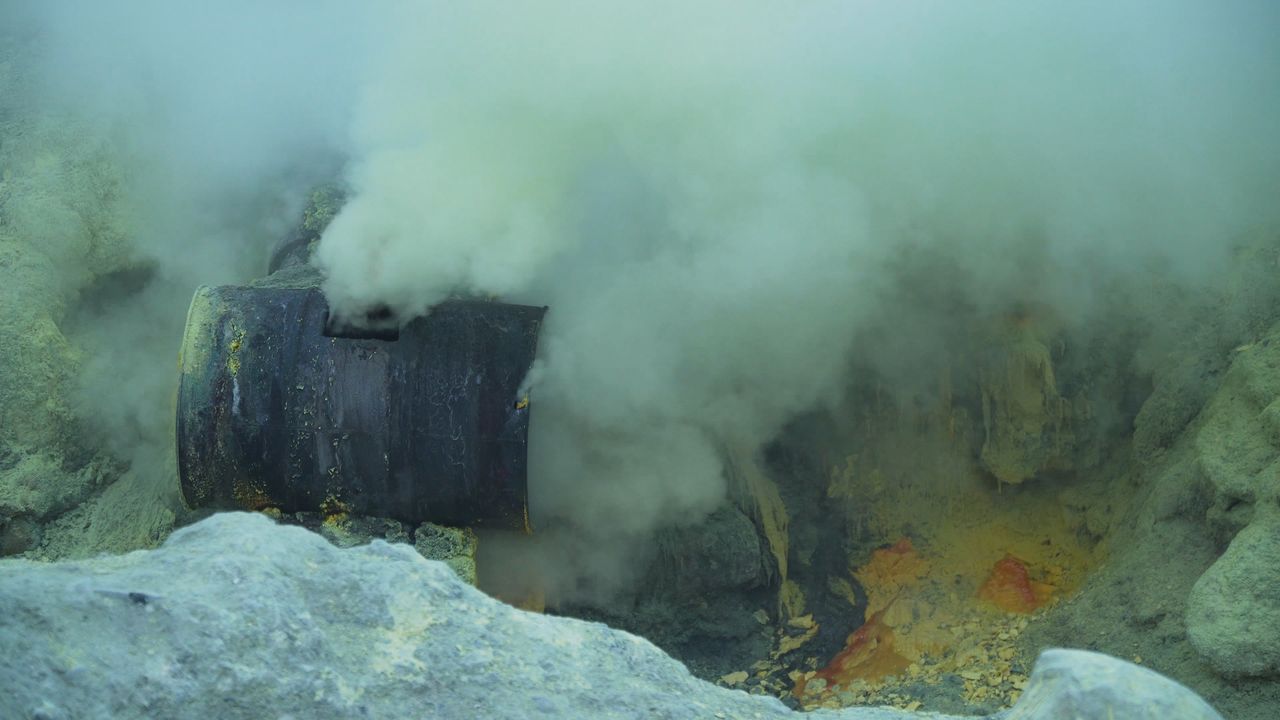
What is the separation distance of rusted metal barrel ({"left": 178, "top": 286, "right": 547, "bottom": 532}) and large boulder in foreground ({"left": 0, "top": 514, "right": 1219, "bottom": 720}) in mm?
1746

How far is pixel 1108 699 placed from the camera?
6.26 feet

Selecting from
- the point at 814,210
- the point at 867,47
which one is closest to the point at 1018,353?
the point at 814,210

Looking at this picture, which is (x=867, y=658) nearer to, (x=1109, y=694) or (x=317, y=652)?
(x=1109, y=694)

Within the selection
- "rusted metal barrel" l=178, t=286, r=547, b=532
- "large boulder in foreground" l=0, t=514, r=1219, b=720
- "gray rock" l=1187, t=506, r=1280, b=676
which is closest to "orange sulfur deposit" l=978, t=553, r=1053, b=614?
"gray rock" l=1187, t=506, r=1280, b=676

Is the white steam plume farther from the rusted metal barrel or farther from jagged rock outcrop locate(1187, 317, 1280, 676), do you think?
jagged rock outcrop locate(1187, 317, 1280, 676)

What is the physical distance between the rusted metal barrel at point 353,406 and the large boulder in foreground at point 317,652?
5.73ft

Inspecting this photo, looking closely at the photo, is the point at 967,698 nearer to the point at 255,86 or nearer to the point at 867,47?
the point at 867,47

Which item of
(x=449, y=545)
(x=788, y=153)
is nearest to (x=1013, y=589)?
(x=788, y=153)

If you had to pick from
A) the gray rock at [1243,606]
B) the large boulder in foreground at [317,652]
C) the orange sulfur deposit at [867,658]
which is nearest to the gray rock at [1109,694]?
the large boulder in foreground at [317,652]

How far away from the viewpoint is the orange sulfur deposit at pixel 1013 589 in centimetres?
446

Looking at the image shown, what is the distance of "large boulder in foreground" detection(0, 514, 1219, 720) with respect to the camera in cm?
181

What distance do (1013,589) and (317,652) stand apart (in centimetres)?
340

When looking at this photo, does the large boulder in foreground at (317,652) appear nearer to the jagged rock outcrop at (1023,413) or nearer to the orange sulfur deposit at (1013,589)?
the orange sulfur deposit at (1013,589)

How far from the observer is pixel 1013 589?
456 centimetres
